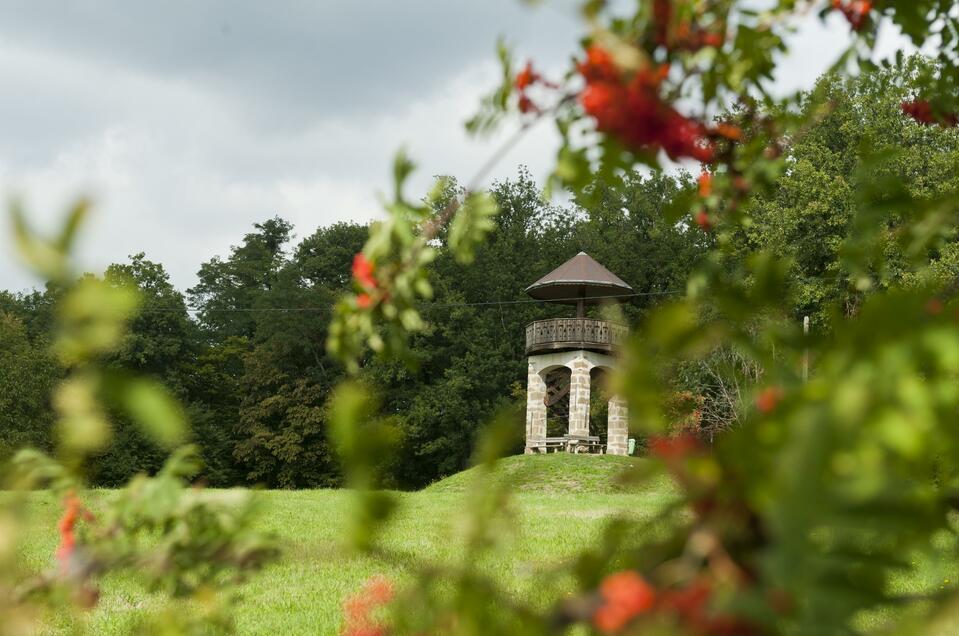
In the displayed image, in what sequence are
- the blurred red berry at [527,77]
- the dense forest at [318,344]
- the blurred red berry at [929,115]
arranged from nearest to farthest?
the blurred red berry at [527,77] → the blurred red berry at [929,115] → the dense forest at [318,344]

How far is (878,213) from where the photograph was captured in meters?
0.93

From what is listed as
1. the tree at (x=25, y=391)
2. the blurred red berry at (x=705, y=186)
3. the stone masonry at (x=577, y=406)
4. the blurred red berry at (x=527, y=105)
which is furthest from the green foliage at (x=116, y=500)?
the tree at (x=25, y=391)

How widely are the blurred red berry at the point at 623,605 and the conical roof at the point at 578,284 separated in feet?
69.7

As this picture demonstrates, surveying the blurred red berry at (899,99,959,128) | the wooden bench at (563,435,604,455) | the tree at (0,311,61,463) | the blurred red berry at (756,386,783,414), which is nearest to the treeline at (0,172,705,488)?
the tree at (0,311,61,463)

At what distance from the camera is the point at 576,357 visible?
21656 millimetres

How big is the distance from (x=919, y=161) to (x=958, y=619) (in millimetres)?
22426

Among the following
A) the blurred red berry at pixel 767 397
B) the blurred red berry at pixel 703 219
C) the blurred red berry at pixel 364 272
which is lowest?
the blurred red berry at pixel 767 397

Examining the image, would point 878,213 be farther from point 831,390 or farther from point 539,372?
point 539,372

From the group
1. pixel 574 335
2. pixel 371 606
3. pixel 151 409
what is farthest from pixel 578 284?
pixel 151 409

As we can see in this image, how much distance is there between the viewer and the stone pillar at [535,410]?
21688 mm

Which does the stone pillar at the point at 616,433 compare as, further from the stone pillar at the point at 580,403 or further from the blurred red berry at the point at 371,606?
the blurred red berry at the point at 371,606

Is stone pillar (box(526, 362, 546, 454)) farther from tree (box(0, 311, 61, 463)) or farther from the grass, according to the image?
tree (box(0, 311, 61, 463))

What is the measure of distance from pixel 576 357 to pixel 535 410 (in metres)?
1.55

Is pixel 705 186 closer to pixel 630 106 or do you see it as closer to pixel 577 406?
pixel 630 106
